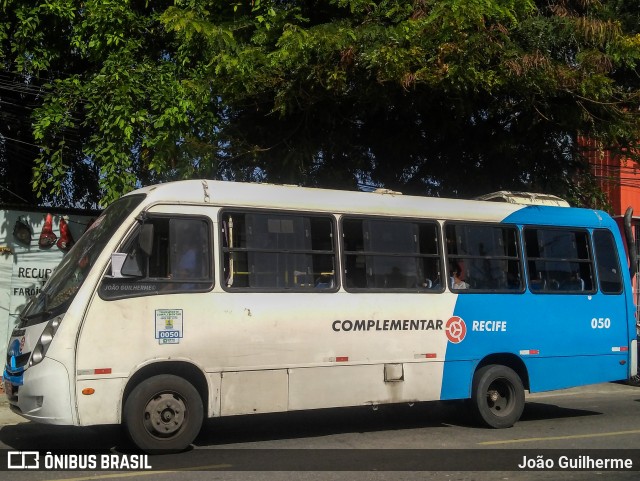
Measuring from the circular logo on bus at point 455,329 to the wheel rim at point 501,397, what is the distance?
0.98 meters

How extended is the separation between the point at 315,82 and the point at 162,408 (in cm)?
588

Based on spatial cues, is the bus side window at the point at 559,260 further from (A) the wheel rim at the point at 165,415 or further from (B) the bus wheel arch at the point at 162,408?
(A) the wheel rim at the point at 165,415

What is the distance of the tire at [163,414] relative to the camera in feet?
25.8

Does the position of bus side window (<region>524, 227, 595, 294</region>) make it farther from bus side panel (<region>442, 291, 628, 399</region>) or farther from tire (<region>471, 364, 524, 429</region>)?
tire (<region>471, 364, 524, 429</region>)

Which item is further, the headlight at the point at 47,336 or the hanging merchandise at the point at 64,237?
the hanging merchandise at the point at 64,237

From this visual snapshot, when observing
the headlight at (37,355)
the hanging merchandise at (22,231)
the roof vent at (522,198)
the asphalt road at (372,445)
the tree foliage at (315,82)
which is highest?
the tree foliage at (315,82)

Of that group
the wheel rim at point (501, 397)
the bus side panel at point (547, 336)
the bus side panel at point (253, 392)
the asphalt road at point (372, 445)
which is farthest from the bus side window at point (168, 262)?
the wheel rim at point (501, 397)

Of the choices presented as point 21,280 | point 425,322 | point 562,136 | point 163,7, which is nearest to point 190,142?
point 163,7

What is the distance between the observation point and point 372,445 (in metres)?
8.98

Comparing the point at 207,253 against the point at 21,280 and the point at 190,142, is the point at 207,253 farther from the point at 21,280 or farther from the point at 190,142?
the point at 21,280

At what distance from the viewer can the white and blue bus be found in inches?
309

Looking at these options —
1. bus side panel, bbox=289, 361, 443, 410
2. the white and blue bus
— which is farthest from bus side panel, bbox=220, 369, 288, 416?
bus side panel, bbox=289, 361, 443, 410

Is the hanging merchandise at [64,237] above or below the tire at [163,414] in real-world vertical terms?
above

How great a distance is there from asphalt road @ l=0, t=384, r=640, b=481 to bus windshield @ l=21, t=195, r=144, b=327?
1.55 metres
